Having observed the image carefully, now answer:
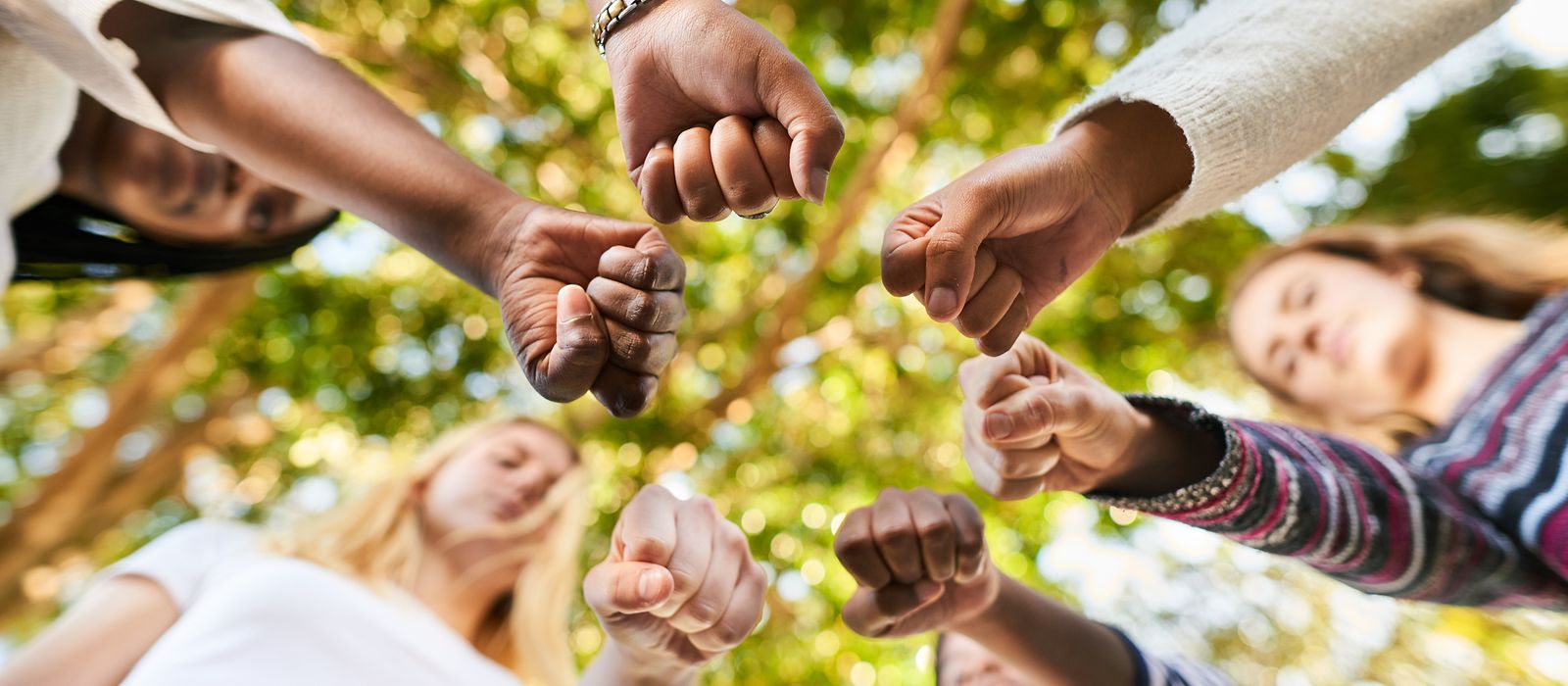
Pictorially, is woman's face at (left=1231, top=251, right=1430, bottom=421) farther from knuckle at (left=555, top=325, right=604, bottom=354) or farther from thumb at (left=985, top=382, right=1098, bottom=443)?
knuckle at (left=555, top=325, right=604, bottom=354)

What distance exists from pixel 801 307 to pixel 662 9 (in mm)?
3018

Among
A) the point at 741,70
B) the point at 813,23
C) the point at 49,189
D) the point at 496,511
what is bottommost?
the point at 496,511

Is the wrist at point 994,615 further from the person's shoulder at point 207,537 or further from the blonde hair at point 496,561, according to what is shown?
the person's shoulder at point 207,537

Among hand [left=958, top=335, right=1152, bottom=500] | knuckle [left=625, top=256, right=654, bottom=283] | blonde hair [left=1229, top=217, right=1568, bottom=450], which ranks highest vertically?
knuckle [left=625, top=256, right=654, bottom=283]

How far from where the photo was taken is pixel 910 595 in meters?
1.23

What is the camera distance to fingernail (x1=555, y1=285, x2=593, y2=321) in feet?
3.14

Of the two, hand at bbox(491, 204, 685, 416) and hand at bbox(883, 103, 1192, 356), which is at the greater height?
hand at bbox(883, 103, 1192, 356)

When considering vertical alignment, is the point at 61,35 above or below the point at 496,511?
above

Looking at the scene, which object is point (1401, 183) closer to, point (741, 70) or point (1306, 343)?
point (1306, 343)

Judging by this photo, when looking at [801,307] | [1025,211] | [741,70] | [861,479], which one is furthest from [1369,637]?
[741,70]

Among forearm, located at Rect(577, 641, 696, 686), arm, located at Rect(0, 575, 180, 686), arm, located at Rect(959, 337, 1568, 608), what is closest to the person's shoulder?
arm, located at Rect(0, 575, 180, 686)

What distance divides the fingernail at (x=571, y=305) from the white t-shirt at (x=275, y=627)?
958 millimetres

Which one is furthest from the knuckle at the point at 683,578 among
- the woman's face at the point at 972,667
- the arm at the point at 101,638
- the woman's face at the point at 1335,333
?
the woman's face at the point at 1335,333

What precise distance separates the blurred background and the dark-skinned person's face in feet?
6.60
